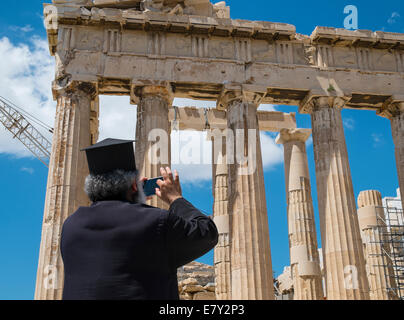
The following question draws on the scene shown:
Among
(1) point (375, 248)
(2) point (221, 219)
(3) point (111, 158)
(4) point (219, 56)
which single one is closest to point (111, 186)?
(3) point (111, 158)

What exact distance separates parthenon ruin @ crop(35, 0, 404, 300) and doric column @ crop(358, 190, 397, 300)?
4.16 meters

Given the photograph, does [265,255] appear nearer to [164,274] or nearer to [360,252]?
[360,252]

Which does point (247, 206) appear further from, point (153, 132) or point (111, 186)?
point (111, 186)

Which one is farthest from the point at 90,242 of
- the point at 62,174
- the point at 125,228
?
the point at 62,174

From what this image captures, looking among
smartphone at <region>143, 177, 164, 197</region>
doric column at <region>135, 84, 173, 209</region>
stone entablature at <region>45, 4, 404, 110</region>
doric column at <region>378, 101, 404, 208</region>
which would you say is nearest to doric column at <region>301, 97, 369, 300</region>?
stone entablature at <region>45, 4, 404, 110</region>

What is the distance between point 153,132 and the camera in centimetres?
2053

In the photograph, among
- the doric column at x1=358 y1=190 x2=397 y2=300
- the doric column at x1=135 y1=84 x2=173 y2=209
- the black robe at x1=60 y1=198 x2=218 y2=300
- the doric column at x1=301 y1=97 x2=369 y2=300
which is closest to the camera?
the black robe at x1=60 y1=198 x2=218 y2=300

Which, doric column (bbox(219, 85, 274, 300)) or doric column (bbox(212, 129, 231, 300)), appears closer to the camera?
doric column (bbox(219, 85, 274, 300))

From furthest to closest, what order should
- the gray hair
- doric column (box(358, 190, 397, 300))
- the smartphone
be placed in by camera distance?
doric column (box(358, 190, 397, 300)) < the smartphone < the gray hair

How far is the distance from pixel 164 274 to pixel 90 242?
2.01ft

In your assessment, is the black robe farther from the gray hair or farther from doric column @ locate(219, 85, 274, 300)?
doric column @ locate(219, 85, 274, 300)

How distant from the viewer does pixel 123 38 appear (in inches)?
860

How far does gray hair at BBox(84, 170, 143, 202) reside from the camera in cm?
419

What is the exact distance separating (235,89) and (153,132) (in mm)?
3938
